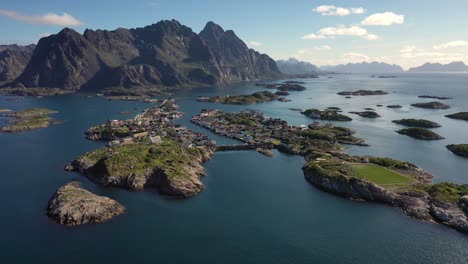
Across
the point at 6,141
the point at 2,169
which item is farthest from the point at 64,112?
the point at 2,169

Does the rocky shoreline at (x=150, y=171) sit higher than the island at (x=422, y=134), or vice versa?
the rocky shoreline at (x=150, y=171)

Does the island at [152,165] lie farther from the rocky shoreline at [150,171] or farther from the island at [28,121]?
the island at [28,121]

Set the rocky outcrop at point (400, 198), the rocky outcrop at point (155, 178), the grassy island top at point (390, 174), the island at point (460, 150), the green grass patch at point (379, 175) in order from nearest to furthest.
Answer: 1. the rocky outcrop at point (400, 198)
2. the grassy island top at point (390, 174)
3. the rocky outcrop at point (155, 178)
4. the green grass patch at point (379, 175)
5. the island at point (460, 150)

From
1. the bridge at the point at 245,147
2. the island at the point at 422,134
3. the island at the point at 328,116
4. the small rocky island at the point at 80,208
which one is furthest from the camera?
the island at the point at 328,116

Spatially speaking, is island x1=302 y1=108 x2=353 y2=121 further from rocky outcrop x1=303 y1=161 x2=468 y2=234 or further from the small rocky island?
the small rocky island

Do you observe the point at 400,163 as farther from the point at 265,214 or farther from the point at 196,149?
the point at 196,149

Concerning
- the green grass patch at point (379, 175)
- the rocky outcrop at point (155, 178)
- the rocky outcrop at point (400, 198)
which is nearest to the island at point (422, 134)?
the green grass patch at point (379, 175)
